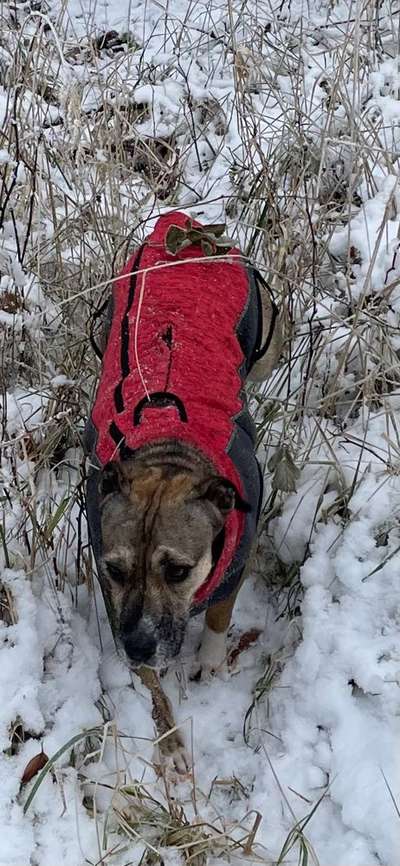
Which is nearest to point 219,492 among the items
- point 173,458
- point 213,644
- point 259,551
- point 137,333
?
point 173,458

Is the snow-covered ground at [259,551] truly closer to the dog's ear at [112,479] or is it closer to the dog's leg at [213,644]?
Answer: the dog's leg at [213,644]

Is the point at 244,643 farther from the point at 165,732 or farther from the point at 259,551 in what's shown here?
the point at 165,732

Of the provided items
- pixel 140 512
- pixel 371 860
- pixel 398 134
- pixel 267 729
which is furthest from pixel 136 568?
pixel 398 134

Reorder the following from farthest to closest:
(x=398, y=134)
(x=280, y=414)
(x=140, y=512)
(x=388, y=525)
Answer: (x=398, y=134), (x=280, y=414), (x=388, y=525), (x=140, y=512)

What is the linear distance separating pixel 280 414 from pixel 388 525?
749 millimetres

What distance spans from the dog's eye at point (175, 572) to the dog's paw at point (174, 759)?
701 millimetres

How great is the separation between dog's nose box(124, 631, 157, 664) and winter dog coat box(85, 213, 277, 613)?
287 millimetres

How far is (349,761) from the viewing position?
277 cm

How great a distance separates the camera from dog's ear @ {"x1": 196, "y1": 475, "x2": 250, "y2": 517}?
9.00 ft

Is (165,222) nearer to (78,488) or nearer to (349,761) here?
(78,488)

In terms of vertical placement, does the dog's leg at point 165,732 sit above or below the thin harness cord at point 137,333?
below

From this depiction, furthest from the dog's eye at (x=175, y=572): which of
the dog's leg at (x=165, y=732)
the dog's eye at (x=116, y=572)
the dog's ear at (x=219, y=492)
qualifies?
the dog's leg at (x=165, y=732)

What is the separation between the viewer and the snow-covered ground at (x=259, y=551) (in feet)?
8.92

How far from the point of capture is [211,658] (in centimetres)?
331
